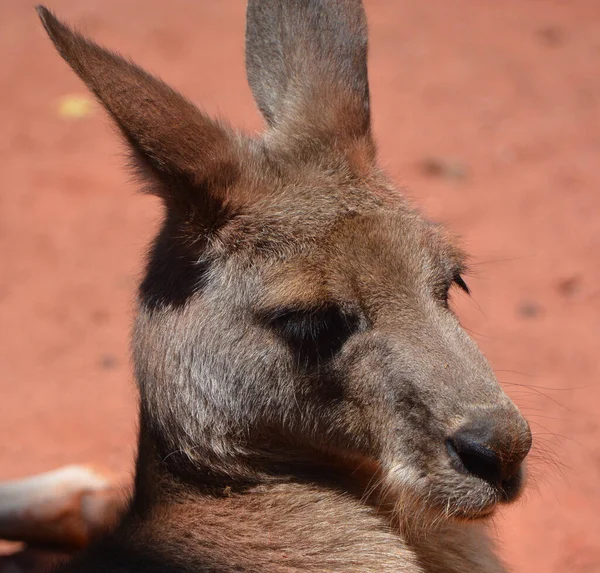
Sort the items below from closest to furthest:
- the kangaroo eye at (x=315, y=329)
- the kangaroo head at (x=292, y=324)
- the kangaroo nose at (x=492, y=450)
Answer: the kangaroo nose at (x=492, y=450) < the kangaroo head at (x=292, y=324) < the kangaroo eye at (x=315, y=329)

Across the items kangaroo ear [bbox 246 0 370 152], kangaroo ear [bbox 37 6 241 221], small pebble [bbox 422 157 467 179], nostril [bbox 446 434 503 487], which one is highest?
small pebble [bbox 422 157 467 179]

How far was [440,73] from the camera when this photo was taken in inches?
387

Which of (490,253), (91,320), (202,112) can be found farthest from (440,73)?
(202,112)

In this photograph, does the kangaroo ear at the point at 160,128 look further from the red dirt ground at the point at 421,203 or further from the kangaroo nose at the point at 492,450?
the kangaroo nose at the point at 492,450

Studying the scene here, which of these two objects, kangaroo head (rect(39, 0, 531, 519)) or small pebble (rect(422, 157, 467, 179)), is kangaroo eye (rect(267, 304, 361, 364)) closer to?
kangaroo head (rect(39, 0, 531, 519))

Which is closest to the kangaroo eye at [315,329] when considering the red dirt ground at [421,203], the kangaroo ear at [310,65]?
the kangaroo ear at [310,65]

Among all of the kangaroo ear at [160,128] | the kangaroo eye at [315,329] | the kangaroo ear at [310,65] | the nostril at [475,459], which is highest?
the kangaroo ear at [310,65]

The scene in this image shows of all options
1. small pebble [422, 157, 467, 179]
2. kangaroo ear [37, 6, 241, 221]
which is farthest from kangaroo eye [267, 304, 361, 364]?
small pebble [422, 157, 467, 179]

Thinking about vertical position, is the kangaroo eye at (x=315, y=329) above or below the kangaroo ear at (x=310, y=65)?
below

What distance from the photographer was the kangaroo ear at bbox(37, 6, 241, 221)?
302 centimetres

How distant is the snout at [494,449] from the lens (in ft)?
9.66

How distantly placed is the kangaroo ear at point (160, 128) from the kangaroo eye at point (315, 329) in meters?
0.46

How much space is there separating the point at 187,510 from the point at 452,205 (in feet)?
16.9

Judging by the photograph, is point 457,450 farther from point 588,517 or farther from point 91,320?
point 91,320
